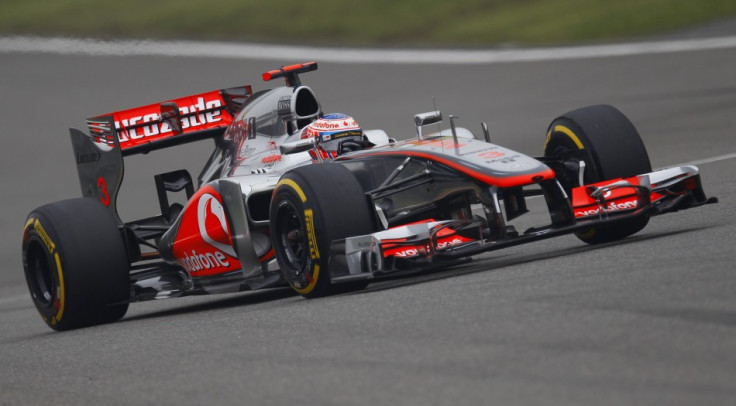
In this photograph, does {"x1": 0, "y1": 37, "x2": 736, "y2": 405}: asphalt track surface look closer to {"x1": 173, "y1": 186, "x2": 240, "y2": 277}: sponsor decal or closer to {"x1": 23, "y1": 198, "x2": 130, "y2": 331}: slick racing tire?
{"x1": 23, "y1": 198, "x2": 130, "y2": 331}: slick racing tire

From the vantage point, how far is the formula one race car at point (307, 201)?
25.0ft

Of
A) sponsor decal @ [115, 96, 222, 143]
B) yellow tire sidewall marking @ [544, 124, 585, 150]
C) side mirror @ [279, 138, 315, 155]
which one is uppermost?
sponsor decal @ [115, 96, 222, 143]

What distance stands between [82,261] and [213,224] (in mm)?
1045

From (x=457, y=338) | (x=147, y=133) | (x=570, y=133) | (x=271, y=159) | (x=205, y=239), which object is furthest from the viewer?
(x=147, y=133)

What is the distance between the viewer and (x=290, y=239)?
816 cm

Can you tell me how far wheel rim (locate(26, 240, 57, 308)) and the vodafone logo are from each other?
1.44m

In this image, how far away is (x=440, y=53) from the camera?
1080 inches

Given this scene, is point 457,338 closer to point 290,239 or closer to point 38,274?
point 290,239

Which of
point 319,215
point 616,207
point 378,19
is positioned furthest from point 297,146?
point 378,19

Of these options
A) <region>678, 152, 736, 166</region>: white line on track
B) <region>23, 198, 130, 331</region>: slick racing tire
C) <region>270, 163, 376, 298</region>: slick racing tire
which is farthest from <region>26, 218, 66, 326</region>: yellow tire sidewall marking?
<region>678, 152, 736, 166</region>: white line on track

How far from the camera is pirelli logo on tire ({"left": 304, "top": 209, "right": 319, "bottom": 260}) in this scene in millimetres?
7617

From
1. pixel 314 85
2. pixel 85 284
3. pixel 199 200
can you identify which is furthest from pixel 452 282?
pixel 314 85

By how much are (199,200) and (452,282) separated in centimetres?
256

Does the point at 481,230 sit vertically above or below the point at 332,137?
below
